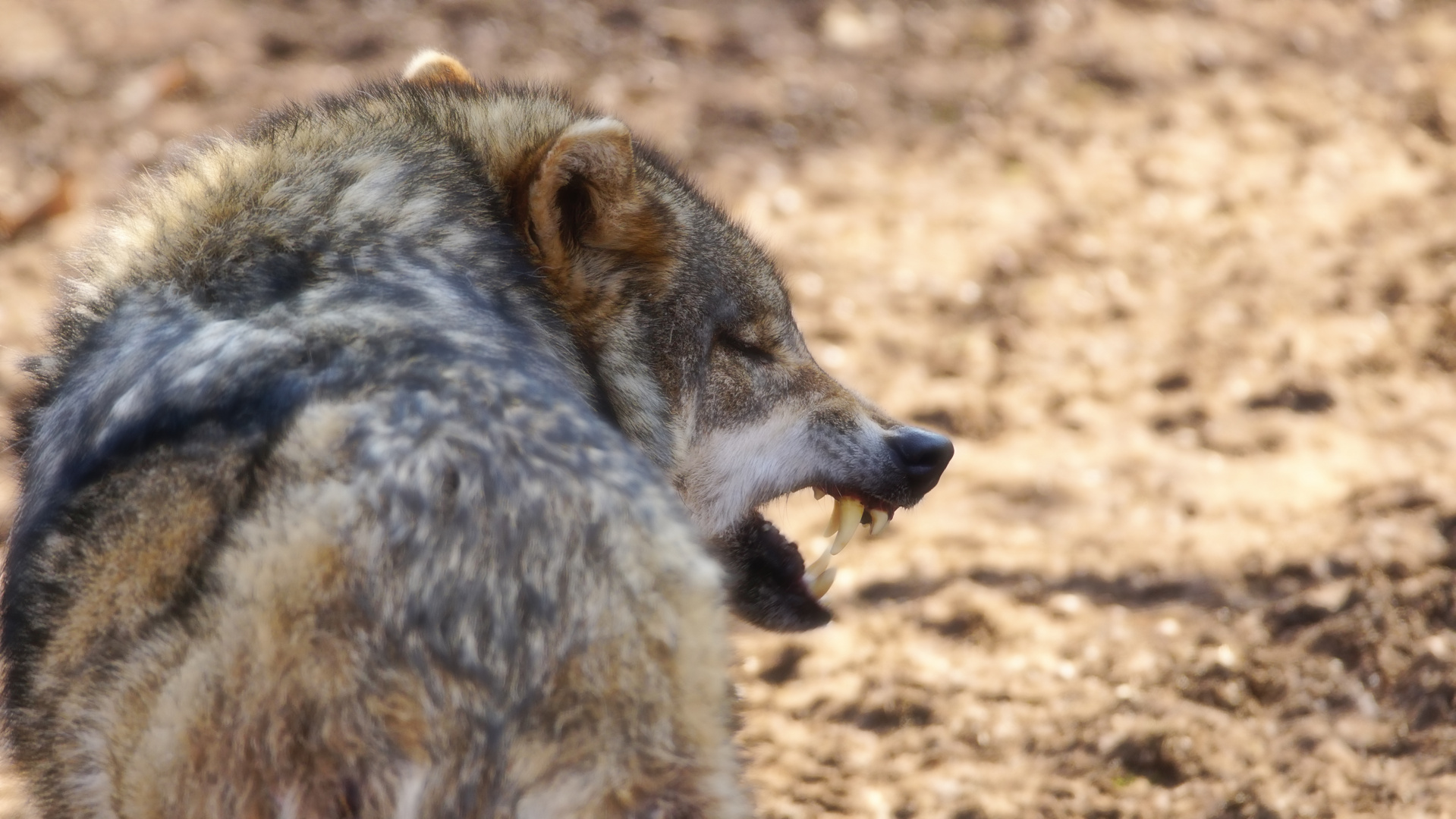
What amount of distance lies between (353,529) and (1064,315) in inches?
213

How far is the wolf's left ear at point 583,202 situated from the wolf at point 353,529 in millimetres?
10

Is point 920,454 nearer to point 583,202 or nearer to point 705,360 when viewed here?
point 705,360

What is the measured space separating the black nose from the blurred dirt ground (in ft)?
3.66

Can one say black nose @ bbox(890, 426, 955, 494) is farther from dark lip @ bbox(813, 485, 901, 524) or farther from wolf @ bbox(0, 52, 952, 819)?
→ wolf @ bbox(0, 52, 952, 819)

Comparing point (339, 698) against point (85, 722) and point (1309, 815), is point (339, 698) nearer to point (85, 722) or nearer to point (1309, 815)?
point (85, 722)

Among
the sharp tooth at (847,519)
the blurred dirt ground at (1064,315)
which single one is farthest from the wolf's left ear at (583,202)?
the blurred dirt ground at (1064,315)

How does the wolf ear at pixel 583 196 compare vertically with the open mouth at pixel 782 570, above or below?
above

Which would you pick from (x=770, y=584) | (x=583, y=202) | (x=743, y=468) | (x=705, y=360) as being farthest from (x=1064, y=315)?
(x=583, y=202)

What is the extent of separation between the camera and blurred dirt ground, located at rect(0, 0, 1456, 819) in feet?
14.4

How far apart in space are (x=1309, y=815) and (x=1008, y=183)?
4540mm

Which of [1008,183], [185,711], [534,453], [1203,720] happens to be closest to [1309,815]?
[1203,720]

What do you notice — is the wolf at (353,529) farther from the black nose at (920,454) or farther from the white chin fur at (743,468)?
the black nose at (920,454)

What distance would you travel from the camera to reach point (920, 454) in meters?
3.74

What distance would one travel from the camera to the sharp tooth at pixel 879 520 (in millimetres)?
3830
